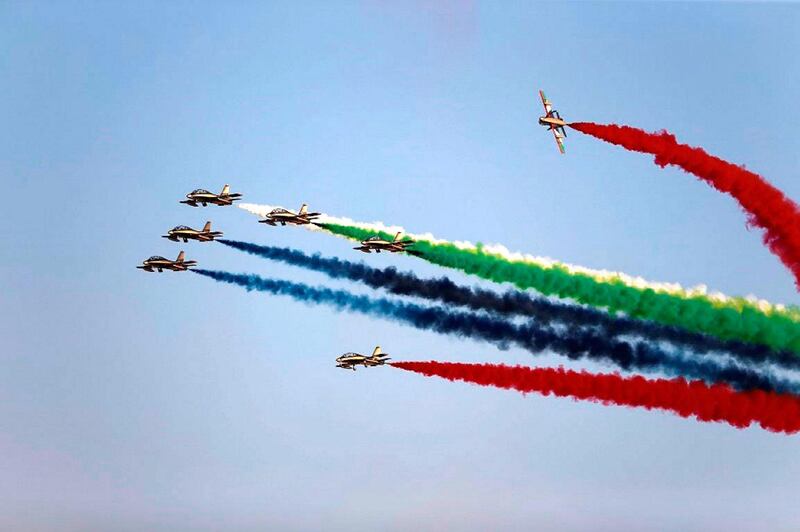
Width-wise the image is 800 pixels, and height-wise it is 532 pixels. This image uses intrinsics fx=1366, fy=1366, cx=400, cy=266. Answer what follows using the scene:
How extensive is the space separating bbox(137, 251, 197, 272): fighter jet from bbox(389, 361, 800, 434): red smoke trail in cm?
2882

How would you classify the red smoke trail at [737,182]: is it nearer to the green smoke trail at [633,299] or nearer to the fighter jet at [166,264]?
the green smoke trail at [633,299]

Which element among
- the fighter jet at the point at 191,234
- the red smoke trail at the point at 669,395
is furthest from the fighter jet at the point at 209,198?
the red smoke trail at the point at 669,395

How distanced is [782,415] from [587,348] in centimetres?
1234

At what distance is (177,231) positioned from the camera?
101188 mm

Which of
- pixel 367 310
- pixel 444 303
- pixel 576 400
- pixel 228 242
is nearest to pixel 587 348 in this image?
pixel 576 400

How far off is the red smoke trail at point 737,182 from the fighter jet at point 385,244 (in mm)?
15234

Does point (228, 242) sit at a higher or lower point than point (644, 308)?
higher

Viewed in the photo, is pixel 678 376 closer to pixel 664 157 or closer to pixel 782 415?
pixel 782 415

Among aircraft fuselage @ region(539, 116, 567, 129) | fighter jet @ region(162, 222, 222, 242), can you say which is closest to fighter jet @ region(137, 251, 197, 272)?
fighter jet @ region(162, 222, 222, 242)

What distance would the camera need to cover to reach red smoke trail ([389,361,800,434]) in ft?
251

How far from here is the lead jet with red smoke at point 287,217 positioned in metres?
95.2

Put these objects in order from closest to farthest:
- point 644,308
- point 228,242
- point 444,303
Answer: point 644,308 → point 444,303 → point 228,242

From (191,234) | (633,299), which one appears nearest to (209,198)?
(191,234)

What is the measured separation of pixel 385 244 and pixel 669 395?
914 inches
